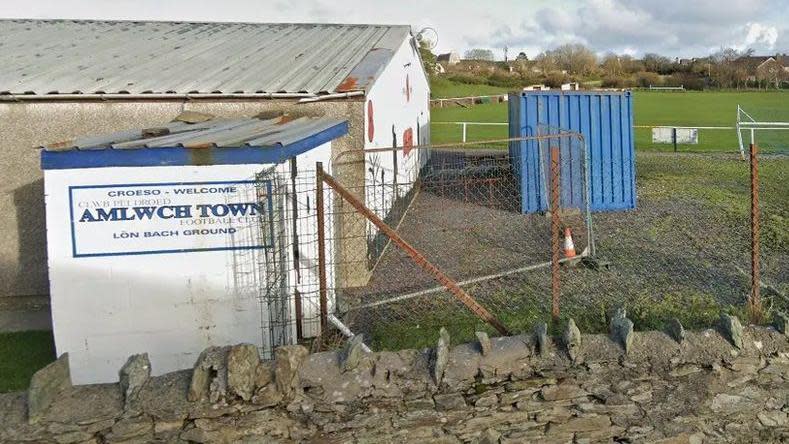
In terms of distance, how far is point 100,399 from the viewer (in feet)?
12.5

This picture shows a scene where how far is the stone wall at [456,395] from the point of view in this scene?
149 inches

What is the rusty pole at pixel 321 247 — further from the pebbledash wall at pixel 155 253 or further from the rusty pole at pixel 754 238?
the rusty pole at pixel 754 238

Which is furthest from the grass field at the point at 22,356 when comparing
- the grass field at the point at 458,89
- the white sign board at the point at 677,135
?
the grass field at the point at 458,89

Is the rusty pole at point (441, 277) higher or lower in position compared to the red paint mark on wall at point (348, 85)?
lower

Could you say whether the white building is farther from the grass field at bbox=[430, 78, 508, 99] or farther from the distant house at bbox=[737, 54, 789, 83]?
the distant house at bbox=[737, 54, 789, 83]

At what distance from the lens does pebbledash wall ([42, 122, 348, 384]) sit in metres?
5.61

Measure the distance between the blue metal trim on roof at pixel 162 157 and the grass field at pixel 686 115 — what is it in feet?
78.0

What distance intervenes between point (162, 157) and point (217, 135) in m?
1.08

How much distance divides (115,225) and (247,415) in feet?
8.56

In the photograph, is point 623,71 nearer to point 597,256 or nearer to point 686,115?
point 686,115

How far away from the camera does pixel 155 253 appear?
5.75m

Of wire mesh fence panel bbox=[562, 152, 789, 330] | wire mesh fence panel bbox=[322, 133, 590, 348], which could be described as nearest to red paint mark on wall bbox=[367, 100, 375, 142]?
wire mesh fence panel bbox=[322, 133, 590, 348]

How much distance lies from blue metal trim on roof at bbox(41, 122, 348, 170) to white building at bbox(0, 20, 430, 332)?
2.78 m

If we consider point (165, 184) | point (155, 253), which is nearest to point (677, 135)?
point (165, 184)
